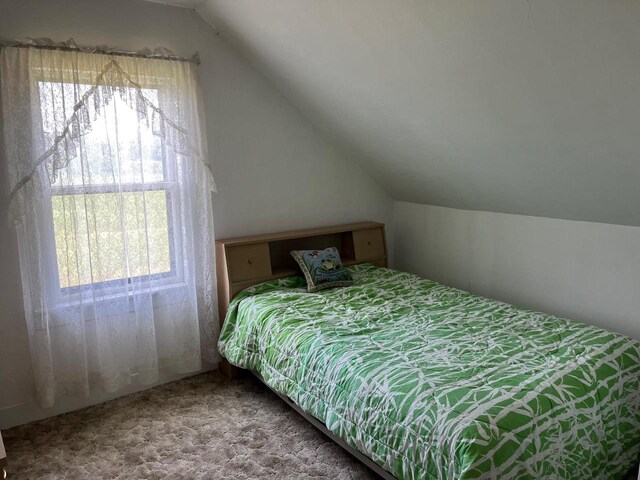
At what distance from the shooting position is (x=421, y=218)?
3.99m

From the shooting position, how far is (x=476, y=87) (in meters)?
2.34

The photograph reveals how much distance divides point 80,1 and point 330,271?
211 centimetres

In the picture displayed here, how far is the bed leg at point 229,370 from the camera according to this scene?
3.26 m

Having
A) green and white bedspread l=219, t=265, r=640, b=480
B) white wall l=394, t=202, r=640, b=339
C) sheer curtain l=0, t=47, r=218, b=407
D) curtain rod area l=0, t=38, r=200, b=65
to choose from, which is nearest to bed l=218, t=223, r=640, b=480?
green and white bedspread l=219, t=265, r=640, b=480

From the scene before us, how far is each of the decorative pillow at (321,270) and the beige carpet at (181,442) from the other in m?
0.75

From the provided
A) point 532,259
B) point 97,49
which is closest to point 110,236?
point 97,49

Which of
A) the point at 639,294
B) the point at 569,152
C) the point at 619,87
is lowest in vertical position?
the point at 639,294

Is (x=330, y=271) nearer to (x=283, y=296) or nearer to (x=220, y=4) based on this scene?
(x=283, y=296)

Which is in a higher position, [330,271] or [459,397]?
[330,271]

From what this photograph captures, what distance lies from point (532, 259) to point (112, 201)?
8.55ft

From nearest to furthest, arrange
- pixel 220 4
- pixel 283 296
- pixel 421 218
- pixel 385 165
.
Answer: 1. pixel 220 4
2. pixel 283 296
3. pixel 385 165
4. pixel 421 218

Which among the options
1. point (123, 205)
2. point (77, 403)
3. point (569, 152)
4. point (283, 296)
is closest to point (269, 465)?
point (283, 296)

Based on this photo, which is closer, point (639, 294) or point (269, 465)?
point (269, 465)

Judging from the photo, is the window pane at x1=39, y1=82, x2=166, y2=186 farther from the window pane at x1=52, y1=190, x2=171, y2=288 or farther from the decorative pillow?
the decorative pillow
